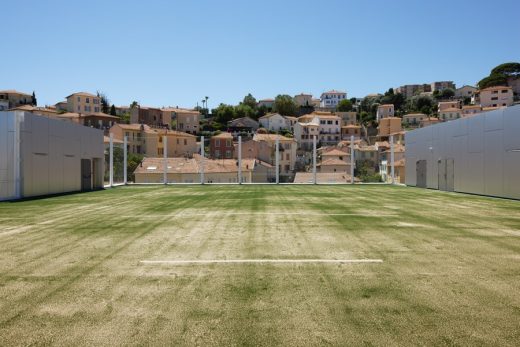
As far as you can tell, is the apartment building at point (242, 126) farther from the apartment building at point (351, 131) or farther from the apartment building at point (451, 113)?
the apartment building at point (451, 113)

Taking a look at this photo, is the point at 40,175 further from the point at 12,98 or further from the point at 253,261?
the point at 12,98

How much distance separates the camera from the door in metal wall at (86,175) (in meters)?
26.0

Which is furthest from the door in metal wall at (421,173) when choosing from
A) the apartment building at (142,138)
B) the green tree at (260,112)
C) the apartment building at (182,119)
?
the green tree at (260,112)

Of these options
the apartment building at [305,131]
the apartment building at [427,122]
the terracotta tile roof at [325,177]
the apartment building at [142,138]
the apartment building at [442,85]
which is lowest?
the terracotta tile roof at [325,177]

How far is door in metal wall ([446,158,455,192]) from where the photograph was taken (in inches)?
939

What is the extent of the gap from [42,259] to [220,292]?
3.54 meters

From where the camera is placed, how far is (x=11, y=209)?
47.9 ft

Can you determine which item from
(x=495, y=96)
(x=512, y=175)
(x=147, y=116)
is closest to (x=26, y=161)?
(x=512, y=175)

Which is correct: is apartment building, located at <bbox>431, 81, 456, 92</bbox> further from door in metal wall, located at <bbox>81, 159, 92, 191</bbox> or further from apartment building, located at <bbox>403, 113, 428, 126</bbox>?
door in metal wall, located at <bbox>81, 159, 92, 191</bbox>

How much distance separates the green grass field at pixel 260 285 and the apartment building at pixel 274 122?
10712 centimetres

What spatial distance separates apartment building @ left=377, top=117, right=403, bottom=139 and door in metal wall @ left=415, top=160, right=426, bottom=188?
79.8m

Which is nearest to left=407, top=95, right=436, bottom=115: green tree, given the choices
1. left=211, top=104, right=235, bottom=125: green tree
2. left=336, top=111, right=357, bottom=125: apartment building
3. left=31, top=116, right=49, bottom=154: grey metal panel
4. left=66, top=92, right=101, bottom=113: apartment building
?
left=336, top=111, right=357, bottom=125: apartment building

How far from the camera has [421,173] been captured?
28.6 meters

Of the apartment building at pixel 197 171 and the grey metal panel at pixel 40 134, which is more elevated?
the grey metal panel at pixel 40 134
